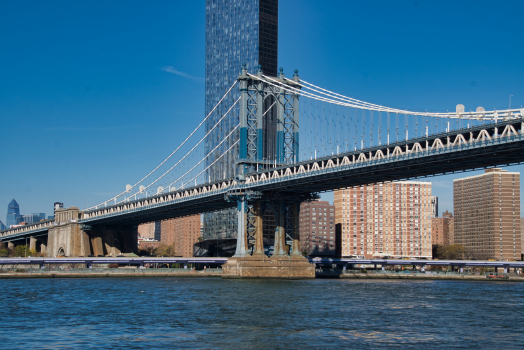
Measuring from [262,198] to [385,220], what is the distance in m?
86.1

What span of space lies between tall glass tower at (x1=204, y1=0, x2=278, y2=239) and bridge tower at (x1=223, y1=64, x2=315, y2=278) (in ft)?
163

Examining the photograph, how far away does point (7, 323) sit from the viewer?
3634 centimetres

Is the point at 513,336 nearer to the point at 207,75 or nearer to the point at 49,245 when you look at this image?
the point at 49,245

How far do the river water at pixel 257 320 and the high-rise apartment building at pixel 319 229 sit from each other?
115m

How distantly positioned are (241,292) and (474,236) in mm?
151290

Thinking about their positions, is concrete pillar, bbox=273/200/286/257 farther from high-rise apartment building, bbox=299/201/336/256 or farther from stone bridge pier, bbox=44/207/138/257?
high-rise apartment building, bbox=299/201/336/256

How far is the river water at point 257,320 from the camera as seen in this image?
99.4ft

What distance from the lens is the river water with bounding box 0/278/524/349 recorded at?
3030cm

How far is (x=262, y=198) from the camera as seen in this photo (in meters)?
82.4

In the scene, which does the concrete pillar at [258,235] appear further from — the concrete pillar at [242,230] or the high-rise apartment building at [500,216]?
the high-rise apartment building at [500,216]

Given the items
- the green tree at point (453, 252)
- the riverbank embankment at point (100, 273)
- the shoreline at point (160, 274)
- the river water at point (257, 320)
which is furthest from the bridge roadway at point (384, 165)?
the green tree at point (453, 252)

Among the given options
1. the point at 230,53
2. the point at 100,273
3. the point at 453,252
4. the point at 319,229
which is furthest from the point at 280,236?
the point at 453,252

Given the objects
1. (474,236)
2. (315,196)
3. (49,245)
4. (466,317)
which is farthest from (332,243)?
(466,317)

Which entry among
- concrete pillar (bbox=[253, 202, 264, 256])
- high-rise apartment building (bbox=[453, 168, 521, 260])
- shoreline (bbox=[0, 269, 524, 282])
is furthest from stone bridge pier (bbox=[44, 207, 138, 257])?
high-rise apartment building (bbox=[453, 168, 521, 260])
